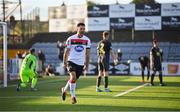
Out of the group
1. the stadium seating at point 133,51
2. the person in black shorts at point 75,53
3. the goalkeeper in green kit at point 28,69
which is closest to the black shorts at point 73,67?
the person in black shorts at point 75,53

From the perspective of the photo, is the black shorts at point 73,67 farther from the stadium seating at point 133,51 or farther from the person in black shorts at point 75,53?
the stadium seating at point 133,51

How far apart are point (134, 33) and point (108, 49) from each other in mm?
32459

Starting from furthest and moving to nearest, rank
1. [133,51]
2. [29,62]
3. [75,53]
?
[133,51]
[29,62]
[75,53]

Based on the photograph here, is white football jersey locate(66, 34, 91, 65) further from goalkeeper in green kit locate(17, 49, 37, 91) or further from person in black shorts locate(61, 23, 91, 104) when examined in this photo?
goalkeeper in green kit locate(17, 49, 37, 91)

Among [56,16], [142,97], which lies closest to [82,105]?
[142,97]

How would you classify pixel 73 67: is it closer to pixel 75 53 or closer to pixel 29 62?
pixel 75 53

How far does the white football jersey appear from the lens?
12672 mm

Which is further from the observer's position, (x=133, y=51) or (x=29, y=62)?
(x=133, y=51)

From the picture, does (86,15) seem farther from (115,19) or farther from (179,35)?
(179,35)

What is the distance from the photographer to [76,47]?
12.7 metres

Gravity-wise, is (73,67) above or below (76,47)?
below

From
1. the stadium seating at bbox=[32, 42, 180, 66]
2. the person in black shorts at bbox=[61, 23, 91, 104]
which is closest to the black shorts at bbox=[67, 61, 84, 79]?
the person in black shorts at bbox=[61, 23, 91, 104]

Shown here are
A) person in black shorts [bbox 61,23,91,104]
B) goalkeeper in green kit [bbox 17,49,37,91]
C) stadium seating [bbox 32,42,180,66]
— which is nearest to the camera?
person in black shorts [bbox 61,23,91,104]

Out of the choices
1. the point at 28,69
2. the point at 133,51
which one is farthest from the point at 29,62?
the point at 133,51
